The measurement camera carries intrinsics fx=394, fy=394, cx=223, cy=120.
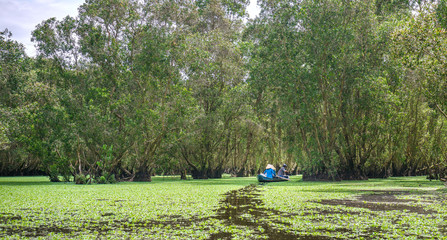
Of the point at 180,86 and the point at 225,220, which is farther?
the point at 180,86

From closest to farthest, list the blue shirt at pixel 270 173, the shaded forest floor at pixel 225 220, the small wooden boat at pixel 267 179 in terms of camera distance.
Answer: the shaded forest floor at pixel 225 220
the small wooden boat at pixel 267 179
the blue shirt at pixel 270 173

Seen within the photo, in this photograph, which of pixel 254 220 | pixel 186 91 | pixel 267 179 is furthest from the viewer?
pixel 186 91

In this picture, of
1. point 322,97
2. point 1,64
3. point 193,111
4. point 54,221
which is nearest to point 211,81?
point 193,111

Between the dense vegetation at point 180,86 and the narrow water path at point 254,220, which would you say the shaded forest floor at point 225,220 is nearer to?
the narrow water path at point 254,220

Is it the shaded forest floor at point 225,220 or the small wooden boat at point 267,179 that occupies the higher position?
the small wooden boat at point 267,179

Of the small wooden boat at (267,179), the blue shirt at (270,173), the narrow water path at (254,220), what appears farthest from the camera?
the blue shirt at (270,173)

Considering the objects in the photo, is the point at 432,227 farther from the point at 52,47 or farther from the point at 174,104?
the point at 52,47

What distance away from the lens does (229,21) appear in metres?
38.2

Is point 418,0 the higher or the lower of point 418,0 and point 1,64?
the higher

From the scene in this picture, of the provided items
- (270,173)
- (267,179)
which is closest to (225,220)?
(267,179)

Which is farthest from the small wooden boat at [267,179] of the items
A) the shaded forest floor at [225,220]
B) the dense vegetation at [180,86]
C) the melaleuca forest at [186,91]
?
the shaded forest floor at [225,220]

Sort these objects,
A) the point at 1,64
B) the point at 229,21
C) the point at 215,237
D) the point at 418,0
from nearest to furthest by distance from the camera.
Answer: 1. the point at 215,237
2. the point at 1,64
3. the point at 418,0
4. the point at 229,21

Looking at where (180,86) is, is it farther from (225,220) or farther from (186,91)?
(225,220)

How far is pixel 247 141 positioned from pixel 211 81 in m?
7.31
